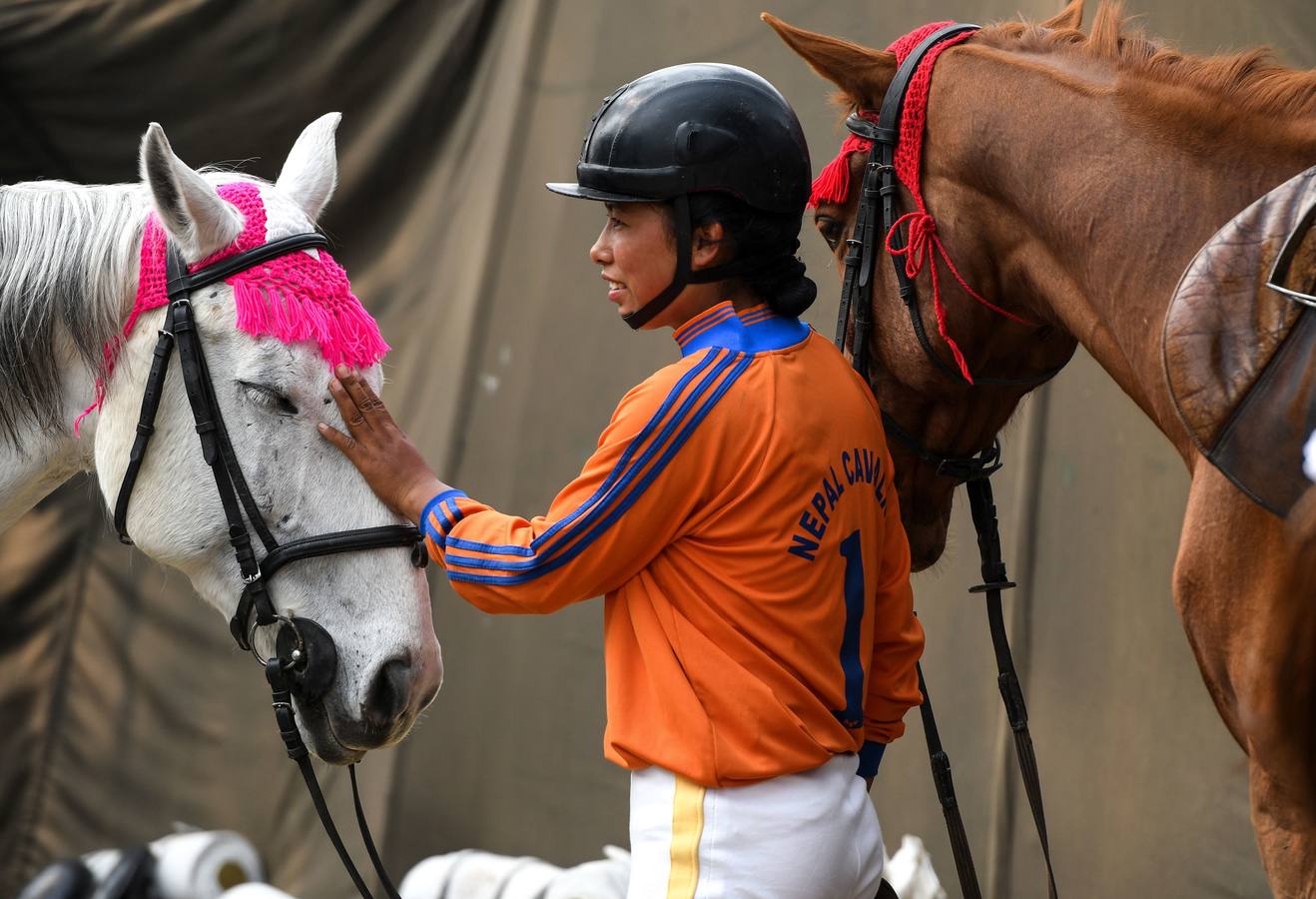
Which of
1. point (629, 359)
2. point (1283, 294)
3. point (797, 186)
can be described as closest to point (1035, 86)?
point (797, 186)

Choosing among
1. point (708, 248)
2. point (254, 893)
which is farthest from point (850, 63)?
point (254, 893)

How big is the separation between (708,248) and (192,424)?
820 millimetres

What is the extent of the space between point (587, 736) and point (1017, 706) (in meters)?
1.73

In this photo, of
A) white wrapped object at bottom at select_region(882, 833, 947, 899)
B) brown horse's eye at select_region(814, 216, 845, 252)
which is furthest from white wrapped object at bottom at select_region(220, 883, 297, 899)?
brown horse's eye at select_region(814, 216, 845, 252)

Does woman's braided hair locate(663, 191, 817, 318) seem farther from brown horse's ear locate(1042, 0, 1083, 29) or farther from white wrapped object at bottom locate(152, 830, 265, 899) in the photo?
white wrapped object at bottom locate(152, 830, 265, 899)

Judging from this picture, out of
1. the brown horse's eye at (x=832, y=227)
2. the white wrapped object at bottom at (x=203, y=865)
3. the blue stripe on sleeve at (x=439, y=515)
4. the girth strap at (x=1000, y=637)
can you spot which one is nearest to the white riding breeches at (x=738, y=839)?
the blue stripe on sleeve at (x=439, y=515)

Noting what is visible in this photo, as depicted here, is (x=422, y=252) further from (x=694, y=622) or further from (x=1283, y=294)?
(x=1283, y=294)

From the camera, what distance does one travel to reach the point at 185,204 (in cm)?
184

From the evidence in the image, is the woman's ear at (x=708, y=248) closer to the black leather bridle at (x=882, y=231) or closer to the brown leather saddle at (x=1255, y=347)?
the black leather bridle at (x=882, y=231)

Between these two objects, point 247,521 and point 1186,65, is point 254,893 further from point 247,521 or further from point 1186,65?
point 1186,65

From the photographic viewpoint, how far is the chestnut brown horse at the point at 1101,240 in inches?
58.6

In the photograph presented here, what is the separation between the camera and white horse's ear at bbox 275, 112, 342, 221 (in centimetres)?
220

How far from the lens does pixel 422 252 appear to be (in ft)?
12.8

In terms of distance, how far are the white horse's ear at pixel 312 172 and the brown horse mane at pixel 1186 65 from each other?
1.13 m
